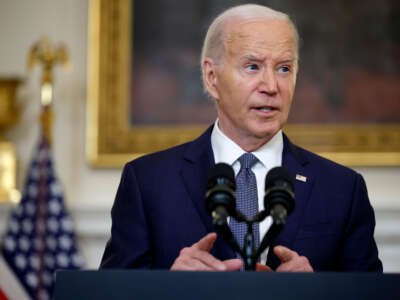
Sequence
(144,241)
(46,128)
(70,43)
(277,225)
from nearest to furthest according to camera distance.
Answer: (277,225), (144,241), (46,128), (70,43)

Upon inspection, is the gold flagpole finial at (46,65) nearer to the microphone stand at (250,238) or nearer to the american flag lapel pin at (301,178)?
the american flag lapel pin at (301,178)

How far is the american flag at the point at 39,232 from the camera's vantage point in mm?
5219

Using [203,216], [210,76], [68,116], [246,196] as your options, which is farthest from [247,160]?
[68,116]

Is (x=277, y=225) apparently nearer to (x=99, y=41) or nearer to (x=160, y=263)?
(x=160, y=263)

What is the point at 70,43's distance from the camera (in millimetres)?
5652

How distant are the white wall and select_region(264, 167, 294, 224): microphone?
150 inches

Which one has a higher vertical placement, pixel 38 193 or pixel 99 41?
pixel 99 41

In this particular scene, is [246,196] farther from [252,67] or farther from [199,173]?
[252,67]

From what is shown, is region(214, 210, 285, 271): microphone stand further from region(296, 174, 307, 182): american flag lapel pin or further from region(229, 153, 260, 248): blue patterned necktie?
region(296, 174, 307, 182): american flag lapel pin

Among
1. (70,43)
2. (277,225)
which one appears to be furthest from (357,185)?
Answer: (70,43)

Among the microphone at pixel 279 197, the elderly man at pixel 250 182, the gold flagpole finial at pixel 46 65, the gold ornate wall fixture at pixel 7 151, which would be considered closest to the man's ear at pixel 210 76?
the elderly man at pixel 250 182

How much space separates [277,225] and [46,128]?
393cm

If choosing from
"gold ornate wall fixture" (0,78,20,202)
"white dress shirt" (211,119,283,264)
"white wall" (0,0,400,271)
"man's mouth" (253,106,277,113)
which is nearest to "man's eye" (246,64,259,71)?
"man's mouth" (253,106,277,113)

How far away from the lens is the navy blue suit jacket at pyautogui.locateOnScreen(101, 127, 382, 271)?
232 cm
